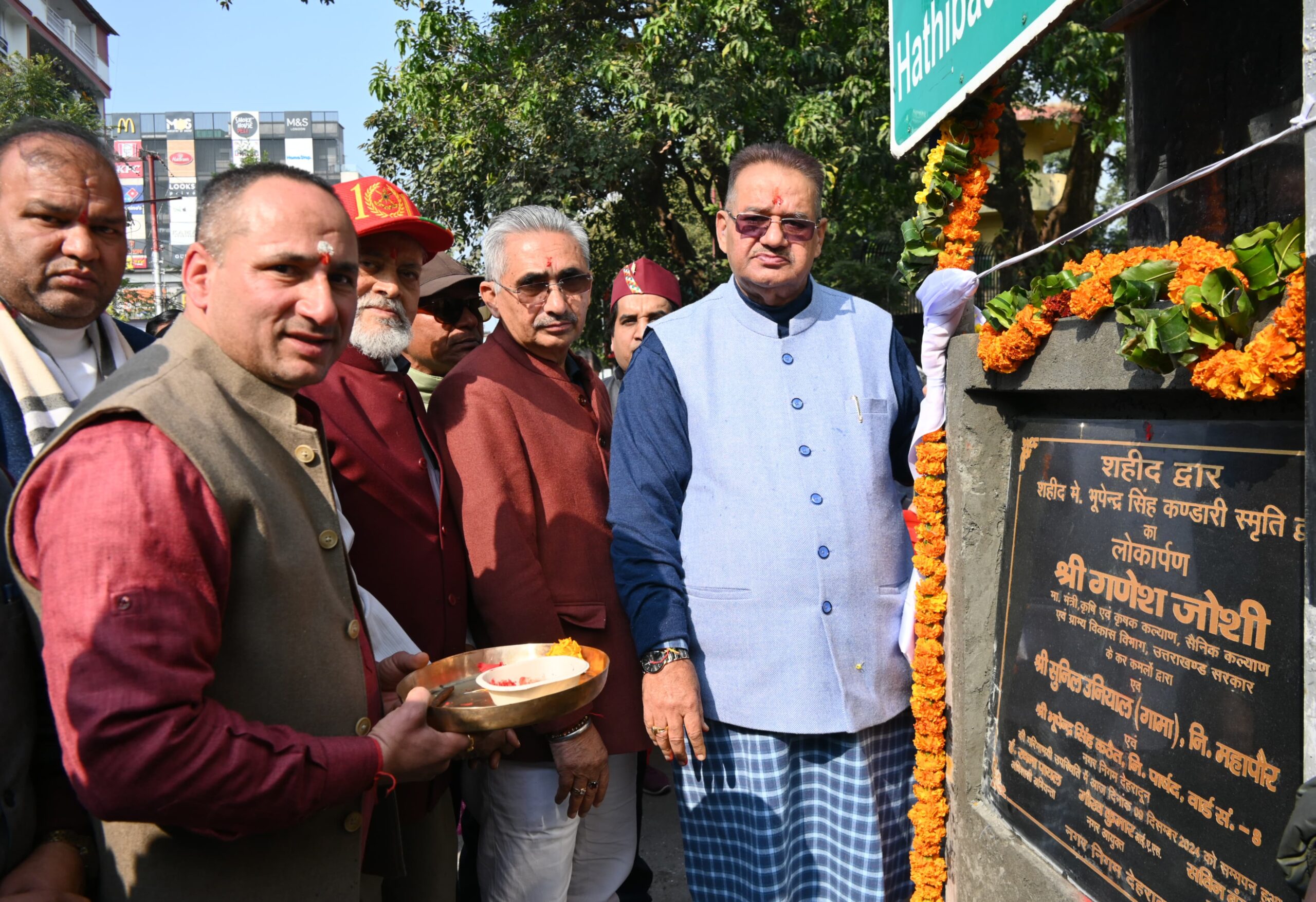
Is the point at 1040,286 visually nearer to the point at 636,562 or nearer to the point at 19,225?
the point at 636,562

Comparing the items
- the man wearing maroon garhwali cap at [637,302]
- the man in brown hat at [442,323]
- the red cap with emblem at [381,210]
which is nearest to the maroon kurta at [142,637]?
the red cap with emblem at [381,210]

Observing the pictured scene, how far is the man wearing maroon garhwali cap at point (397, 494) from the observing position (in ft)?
7.77

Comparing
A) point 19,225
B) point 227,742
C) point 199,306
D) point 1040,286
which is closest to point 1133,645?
point 1040,286

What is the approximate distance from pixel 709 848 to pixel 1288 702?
150 centimetres

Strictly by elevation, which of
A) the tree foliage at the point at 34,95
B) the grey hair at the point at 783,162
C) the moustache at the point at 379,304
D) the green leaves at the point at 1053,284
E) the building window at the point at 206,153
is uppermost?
the building window at the point at 206,153

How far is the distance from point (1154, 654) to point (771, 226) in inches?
53.5

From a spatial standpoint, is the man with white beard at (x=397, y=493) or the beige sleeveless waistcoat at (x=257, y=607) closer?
the beige sleeveless waistcoat at (x=257, y=607)

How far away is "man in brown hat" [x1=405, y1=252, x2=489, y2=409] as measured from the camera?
3.83 metres

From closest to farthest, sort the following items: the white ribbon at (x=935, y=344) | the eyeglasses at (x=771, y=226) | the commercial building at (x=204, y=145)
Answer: the white ribbon at (x=935, y=344), the eyeglasses at (x=771, y=226), the commercial building at (x=204, y=145)

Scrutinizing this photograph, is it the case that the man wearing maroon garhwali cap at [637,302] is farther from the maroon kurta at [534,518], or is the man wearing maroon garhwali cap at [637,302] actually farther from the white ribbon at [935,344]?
the white ribbon at [935,344]

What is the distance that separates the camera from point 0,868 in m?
1.44

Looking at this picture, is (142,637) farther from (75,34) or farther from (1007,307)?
(75,34)

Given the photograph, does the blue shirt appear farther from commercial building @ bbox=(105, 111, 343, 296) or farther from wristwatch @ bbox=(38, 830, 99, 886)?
commercial building @ bbox=(105, 111, 343, 296)

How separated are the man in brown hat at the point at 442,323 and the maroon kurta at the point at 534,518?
1.06 m
